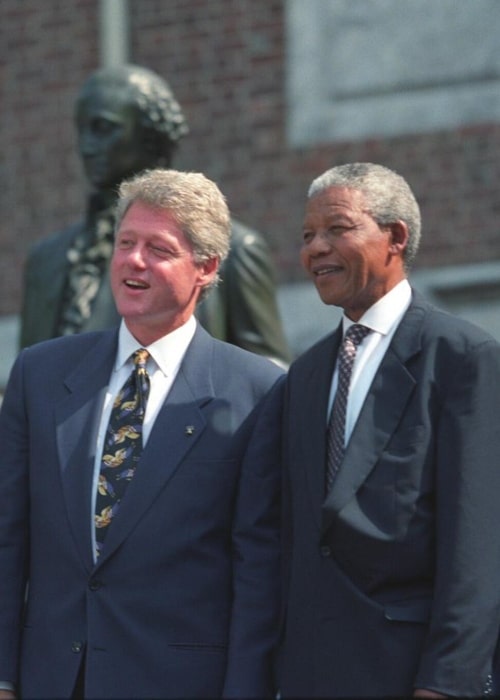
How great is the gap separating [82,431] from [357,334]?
2.24 ft

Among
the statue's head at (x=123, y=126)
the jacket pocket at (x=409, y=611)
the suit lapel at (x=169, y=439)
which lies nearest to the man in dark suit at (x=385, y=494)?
the jacket pocket at (x=409, y=611)

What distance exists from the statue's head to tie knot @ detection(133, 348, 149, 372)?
1.50m

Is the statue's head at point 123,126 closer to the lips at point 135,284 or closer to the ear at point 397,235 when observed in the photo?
the lips at point 135,284

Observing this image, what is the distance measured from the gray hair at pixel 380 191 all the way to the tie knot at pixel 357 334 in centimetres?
20

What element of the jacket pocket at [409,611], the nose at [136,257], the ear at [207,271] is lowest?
the jacket pocket at [409,611]

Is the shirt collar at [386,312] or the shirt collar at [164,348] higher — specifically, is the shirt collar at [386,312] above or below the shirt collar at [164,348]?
above

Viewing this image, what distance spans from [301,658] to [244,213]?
210 inches

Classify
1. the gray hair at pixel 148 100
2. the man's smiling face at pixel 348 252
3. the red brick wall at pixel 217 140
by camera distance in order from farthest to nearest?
the red brick wall at pixel 217 140 < the gray hair at pixel 148 100 < the man's smiling face at pixel 348 252

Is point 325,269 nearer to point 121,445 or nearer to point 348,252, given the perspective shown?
point 348,252

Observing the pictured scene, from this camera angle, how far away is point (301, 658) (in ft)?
14.4

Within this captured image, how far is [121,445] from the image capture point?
15.1 ft

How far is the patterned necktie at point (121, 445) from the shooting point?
4.54 meters

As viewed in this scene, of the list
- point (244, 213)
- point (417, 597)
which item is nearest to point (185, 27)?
point (244, 213)

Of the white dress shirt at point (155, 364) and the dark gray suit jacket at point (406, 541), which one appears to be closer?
the dark gray suit jacket at point (406, 541)
